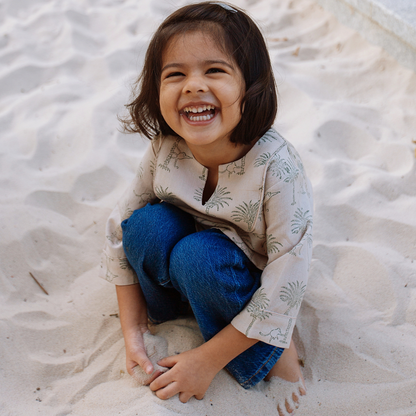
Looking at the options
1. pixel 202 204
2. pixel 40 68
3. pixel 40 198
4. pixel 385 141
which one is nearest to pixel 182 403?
pixel 202 204

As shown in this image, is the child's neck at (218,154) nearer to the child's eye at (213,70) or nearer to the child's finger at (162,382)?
the child's eye at (213,70)

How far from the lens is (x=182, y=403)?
1021 mm

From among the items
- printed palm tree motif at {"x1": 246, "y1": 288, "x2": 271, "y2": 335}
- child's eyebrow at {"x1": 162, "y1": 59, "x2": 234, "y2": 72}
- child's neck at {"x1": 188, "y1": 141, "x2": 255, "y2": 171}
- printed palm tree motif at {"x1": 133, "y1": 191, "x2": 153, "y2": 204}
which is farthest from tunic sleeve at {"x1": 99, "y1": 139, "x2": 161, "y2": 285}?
printed palm tree motif at {"x1": 246, "y1": 288, "x2": 271, "y2": 335}

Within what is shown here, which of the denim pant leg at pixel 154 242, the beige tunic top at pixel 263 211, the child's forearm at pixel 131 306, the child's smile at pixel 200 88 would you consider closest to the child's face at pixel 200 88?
the child's smile at pixel 200 88

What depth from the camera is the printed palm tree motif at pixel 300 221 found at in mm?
988

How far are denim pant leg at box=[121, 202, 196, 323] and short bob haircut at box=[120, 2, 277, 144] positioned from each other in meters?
0.25

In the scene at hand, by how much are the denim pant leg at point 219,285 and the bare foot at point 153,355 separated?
0.12 metres

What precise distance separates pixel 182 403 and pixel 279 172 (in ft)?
1.80

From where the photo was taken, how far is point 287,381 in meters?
1.10

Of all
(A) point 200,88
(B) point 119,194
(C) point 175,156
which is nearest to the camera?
(A) point 200,88

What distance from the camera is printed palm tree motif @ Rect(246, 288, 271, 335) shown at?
38.9 inches

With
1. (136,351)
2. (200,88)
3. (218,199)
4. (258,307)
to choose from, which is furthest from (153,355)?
(200,88)

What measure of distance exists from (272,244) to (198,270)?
6.7 inches

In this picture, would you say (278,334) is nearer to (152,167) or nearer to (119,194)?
(152,167)
